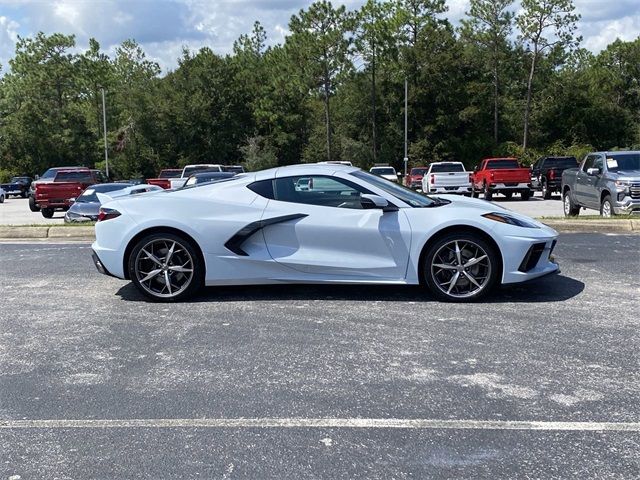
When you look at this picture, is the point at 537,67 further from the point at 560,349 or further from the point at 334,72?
the point at 560,349

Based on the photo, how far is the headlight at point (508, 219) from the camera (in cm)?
663

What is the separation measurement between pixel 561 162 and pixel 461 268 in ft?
83.0

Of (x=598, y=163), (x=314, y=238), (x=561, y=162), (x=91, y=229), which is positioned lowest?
(x=91, y=229)

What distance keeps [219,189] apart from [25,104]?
67647 mm

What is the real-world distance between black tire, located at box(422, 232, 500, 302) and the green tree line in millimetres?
52262

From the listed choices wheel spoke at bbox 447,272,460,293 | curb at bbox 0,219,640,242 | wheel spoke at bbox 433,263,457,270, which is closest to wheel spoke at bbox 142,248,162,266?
wheel spoke at bbox 433,263,457,270

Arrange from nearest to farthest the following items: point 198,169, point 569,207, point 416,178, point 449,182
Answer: point 569,207 < point 449,182 < point 198,169 < point 416,178

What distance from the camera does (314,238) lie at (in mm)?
6758

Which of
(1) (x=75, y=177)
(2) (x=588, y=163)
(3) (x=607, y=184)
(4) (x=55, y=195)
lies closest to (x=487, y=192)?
(2) (x=588, y=163)

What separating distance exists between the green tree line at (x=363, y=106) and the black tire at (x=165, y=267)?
5158 centimetres

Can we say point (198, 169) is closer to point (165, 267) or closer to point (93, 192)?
point (93, 192)

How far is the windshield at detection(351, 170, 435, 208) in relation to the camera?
22.6 feet

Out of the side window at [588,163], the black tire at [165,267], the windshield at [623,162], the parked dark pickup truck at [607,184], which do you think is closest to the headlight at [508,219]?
the black tire at [165,267]

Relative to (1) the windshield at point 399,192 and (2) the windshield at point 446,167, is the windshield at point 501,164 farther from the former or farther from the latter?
(1) the windshield at point 399,192
